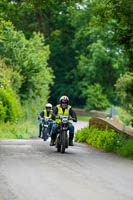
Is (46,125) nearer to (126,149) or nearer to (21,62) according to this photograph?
(126,149)

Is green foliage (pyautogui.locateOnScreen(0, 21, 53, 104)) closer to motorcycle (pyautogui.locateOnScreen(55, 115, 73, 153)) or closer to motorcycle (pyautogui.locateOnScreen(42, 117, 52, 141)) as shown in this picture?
motorcycle (pyautogui.locateOnScreen(42, 117, 52, 141))

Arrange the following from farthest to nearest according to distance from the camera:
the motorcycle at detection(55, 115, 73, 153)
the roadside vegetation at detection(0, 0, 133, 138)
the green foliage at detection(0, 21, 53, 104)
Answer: the roadside vegetation at detection(0, 0, 133, 138)
the green foliage at detection(0, 21, 53, 104)
the motorcycle at detection(55, 115, 73, 153)

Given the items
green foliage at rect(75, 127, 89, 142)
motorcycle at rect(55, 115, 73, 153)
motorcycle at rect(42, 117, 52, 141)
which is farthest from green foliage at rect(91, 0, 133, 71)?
motorcycle at rect(42, 117, 52, 141)

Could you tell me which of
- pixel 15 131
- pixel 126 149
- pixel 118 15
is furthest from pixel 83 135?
pixel 15 131

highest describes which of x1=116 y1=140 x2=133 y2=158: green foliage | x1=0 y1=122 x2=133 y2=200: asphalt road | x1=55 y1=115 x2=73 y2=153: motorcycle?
x1=55 y1=115 x2=73 y2=153: motorcycle

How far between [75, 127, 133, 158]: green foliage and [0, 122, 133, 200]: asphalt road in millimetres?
1364

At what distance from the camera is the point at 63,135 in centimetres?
1623

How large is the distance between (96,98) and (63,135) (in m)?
53.4

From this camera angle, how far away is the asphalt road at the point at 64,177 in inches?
340

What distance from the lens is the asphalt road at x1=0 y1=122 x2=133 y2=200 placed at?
863 cm

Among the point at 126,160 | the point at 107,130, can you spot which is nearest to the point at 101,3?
the point at 107,130

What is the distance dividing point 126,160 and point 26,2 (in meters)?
8.29

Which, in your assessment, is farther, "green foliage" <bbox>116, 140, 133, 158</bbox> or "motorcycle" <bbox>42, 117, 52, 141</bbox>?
"motorcycle" <bbox>42, 117, 52, 141</bbox>

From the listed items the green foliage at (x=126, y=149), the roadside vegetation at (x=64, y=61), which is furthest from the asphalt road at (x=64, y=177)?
the roadside vegetation at (x=64, y=61)
